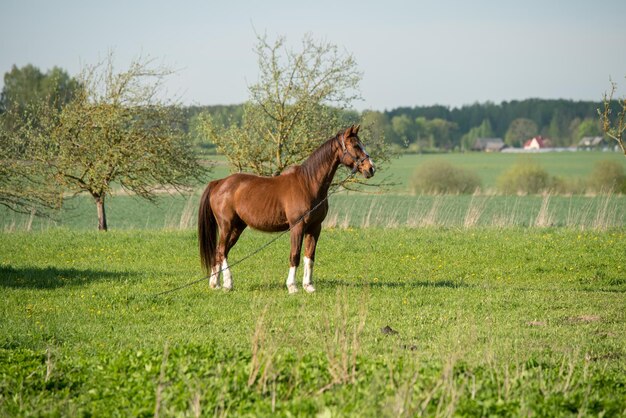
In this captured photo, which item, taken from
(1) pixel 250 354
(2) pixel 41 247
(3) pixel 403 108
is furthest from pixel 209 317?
(3) pixel 403 108

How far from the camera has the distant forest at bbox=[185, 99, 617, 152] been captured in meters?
135

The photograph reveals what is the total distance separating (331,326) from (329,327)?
194cm

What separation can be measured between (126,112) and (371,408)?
1997cm

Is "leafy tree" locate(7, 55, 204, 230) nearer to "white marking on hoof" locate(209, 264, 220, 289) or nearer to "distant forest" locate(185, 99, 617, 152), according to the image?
"white marking on hoof" locate(209, 264, 220, 289)

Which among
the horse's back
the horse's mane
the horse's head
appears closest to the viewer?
the horse's head

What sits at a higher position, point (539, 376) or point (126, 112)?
point (126, 112)

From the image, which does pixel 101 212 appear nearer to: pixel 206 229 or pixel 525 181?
pixel 206 229

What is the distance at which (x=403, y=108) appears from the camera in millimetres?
158500

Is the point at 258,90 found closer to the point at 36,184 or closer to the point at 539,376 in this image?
the point at 36,184

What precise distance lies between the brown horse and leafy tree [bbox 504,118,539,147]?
5454 inches

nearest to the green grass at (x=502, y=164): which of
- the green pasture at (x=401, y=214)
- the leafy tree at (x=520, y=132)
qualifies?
the green pasture at (x=401, y=214)

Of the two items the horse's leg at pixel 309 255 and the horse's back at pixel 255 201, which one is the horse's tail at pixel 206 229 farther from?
the horse's leg at pixel 309 255

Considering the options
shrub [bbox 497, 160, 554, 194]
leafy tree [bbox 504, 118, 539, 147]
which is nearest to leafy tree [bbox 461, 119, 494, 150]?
leafy tree [bbox 504, 118, 539, 147]

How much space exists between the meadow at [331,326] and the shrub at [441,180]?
100ft
